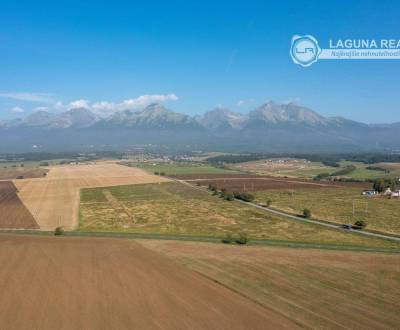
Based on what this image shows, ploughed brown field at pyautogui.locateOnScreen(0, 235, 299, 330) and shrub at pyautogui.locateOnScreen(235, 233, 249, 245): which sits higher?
ploughed brown field at pyautogui.locateOnScreen(0, 235, 299, 330)

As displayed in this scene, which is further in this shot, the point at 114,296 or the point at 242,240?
the point at 242,240

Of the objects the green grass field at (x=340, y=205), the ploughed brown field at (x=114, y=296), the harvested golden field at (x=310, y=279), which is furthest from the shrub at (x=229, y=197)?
the ploughed brown field at (x=114, y=296)

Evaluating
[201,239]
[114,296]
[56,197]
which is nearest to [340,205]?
[201,239]

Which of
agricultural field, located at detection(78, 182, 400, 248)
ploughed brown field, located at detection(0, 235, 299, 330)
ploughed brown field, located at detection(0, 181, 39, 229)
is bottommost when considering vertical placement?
agricultural field, located at detection(78, 182, 400, 248)

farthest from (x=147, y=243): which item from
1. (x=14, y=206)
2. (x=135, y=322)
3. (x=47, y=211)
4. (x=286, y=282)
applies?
(x=14, y=206)

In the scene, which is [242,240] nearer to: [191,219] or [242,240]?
[242,240]

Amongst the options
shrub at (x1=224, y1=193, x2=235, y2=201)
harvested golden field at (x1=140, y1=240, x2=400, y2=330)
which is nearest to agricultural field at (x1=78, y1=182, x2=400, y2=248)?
shrub at (x1=224, y1=193, x2=235, y2=201)

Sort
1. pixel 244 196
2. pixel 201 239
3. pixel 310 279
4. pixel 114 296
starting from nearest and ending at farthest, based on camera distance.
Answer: pixel 114 296, pixel 310 279, pixel 201 239, pixel 244 196

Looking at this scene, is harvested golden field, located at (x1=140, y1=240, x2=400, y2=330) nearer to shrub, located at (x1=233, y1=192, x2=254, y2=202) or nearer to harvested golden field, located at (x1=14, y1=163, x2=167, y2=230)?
harvested golden field, located at (x1=14, y1=163, x2=167, y2=230)
